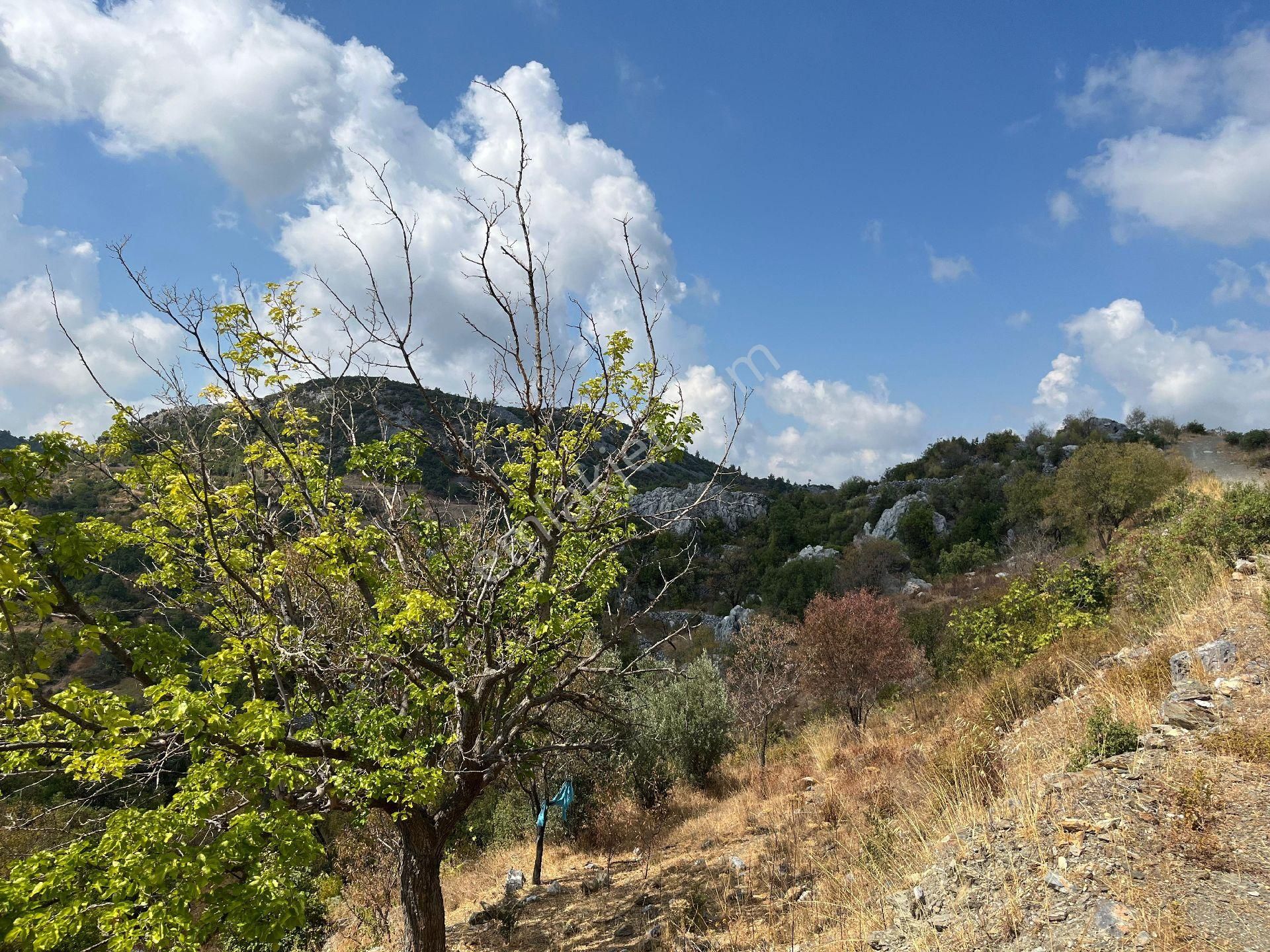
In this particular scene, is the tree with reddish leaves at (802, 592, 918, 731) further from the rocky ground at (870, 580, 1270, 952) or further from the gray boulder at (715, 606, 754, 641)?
the gray boulder at (715, 606, 754, 641)

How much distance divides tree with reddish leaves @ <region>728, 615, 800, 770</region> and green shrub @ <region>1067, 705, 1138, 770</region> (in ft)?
38.4

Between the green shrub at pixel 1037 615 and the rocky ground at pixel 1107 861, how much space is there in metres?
3.35

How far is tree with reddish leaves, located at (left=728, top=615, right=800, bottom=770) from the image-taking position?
1830 cm

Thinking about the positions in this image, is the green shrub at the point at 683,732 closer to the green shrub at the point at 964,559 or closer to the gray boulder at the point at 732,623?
the gray boulder at the point at 732,623

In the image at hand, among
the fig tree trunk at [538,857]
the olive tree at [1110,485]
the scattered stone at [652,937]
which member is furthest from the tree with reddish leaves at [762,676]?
the olive tree at [1110,485]

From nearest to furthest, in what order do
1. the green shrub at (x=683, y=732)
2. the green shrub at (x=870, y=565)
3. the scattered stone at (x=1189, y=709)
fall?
the scattered stone at (x=1189, y=709)
the green shrub at (x=683, y=732)
the green shrub at (x=870, y=565)

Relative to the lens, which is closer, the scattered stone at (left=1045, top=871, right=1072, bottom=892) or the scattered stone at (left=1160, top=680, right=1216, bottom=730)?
the scattered stone at (left=1045, top=871, right=1072, bottom=892)

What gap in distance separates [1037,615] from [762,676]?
846cm

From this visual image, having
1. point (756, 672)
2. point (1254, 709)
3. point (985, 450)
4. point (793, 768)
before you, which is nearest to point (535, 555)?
point (1254, 709)

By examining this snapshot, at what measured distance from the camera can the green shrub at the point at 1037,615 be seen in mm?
11750

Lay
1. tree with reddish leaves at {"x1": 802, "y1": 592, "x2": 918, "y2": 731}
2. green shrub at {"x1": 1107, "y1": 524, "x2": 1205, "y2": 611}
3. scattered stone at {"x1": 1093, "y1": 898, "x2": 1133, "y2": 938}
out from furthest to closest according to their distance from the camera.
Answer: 1. tree with reddish leaves at {"x1": 802, "y1": 592, "x2": 918, "y2": 731}
2. green shrub at {"x1": 1107, "y1": 524, "x2": 1205, "y2": 611}
3. scattered stone at {"x1": 1093, "y1": 898, "x2": 1133, "y2": 938}

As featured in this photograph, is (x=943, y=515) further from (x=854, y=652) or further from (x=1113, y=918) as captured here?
(x=1113, y=918)

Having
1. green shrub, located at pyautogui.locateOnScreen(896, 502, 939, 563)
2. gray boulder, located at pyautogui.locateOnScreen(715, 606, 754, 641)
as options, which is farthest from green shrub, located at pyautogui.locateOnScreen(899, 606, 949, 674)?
green shrub, located at pyautogui.locateOnScreen(896, 502, 939, 563)

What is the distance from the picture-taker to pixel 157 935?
134 inches
